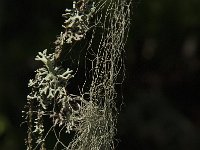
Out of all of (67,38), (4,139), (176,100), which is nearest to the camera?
(67,38)

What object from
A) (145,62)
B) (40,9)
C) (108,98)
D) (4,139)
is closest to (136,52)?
(145,62)

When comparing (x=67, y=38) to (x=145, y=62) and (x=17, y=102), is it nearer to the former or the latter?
(x=17, y=102)

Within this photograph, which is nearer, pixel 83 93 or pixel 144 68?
pixel 83 93

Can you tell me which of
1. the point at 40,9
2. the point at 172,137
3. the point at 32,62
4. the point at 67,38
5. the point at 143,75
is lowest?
the point at 172,137

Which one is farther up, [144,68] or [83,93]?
[83,93]

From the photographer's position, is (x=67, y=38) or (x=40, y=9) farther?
(x=40, y=9)
